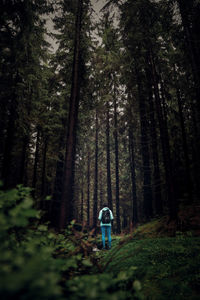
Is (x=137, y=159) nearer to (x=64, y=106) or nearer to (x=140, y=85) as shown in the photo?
(x=140, y=85)

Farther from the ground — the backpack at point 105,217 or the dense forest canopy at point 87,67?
the dense forest canopy at point 87,67

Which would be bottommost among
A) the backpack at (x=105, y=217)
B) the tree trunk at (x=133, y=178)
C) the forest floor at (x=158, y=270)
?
the forest floor at (x=158, y=270)

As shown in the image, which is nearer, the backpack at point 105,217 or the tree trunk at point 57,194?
the backpack at point 105,217

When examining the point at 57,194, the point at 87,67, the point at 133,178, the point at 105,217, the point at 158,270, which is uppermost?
the point at 87,67

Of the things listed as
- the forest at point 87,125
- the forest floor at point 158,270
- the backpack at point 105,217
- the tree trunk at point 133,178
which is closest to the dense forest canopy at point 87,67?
the forest at point 87,125

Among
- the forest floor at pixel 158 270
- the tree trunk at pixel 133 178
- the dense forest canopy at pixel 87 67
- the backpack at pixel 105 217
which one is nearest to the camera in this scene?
the forest floor at pixel 158 270

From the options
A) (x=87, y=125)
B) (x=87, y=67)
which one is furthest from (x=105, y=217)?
(x=87, y=67)

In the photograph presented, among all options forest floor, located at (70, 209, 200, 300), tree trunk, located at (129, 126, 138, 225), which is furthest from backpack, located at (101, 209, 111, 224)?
tree trunk, located at (129, 126, 138, 225)

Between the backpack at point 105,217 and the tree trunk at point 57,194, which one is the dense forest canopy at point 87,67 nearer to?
the tree trunk at point 57,194

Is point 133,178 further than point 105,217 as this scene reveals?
Yes

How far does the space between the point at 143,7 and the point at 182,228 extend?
11.7m

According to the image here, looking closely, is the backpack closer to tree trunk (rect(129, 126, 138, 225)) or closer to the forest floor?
the forest floor

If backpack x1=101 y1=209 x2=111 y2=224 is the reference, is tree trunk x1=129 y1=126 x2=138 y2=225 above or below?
above

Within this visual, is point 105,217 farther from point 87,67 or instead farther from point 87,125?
point 87,67
